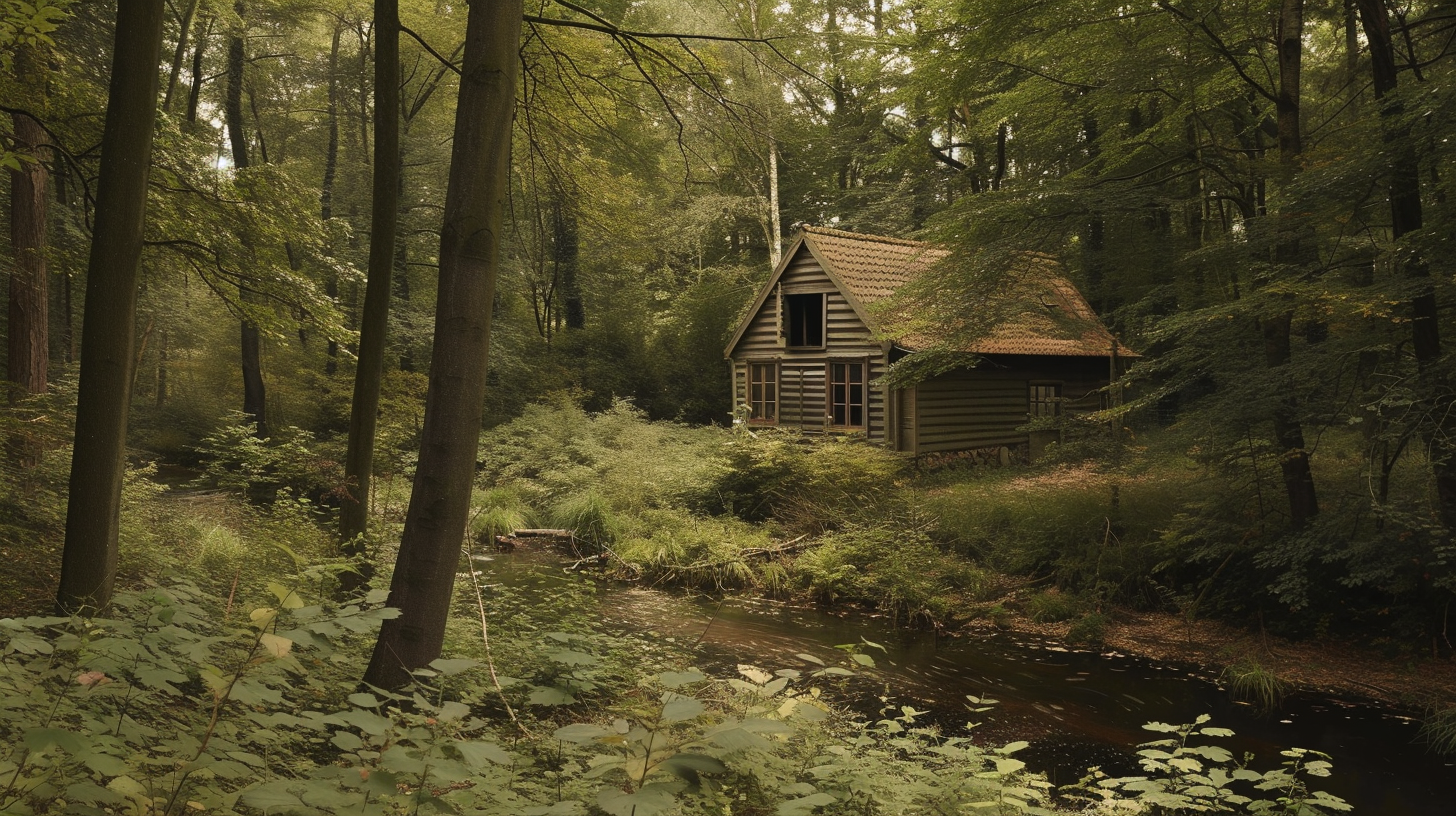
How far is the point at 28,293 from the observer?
10227 millimetres

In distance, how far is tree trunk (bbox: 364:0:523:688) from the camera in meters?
4.44

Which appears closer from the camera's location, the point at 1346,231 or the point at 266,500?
the point at 1346,231

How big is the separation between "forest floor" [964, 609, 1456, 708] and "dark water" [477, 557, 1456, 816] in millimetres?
313

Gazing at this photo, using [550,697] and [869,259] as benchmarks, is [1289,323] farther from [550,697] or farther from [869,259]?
[550,697]

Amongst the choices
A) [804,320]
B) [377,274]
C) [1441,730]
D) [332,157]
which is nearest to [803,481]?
[804,320]

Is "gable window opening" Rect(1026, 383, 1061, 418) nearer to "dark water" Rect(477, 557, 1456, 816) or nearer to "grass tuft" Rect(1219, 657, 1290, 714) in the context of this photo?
"dark water" Rect(477, 557, 1456, 816)

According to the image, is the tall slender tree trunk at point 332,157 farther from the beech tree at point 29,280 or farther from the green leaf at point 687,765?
the green leaf at point 687,765

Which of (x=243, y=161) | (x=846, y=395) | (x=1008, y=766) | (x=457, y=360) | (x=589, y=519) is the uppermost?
(x=243, y=161)

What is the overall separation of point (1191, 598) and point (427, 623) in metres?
10.4

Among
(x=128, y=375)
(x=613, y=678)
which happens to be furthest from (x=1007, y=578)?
(x=128, y=375)

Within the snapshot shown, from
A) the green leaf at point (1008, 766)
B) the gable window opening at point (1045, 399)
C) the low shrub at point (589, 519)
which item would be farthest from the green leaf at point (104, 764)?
the gable window opening at point (1045, 399)

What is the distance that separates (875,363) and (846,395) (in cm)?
117

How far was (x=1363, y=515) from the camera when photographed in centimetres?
951

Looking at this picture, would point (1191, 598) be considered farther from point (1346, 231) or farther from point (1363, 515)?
point (1346, 231)
